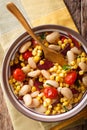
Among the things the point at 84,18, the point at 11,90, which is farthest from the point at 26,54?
the point at 84,18

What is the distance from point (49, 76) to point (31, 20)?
0.24 meters

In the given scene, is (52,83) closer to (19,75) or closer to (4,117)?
(19,75)

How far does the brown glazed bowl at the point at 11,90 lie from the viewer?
1.24 m

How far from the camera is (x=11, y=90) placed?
4.20 feet

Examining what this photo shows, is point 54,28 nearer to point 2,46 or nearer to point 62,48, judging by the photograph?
point 62,48

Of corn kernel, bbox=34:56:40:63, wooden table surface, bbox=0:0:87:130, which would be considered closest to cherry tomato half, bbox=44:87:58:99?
corn kernel, bbox=34:56:40:63

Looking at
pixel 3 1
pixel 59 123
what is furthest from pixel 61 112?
pixel 3 1

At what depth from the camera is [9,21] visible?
4.57ft

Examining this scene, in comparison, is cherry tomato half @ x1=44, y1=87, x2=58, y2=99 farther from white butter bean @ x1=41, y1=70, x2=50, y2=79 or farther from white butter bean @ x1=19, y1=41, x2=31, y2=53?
white butter bean @ x1=19, y1=41, x2=31, y2=53

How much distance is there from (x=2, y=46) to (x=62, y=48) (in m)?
0.23

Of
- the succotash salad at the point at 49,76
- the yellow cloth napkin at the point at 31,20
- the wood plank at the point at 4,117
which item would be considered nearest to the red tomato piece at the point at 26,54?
the succotash salad at the point at 49,76

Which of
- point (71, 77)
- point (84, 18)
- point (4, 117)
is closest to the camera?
point (71, 77)

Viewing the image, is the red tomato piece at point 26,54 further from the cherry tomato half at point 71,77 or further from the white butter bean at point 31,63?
the cherry tomato half at point 71,77

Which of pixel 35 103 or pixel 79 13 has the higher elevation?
pixel 79 13
